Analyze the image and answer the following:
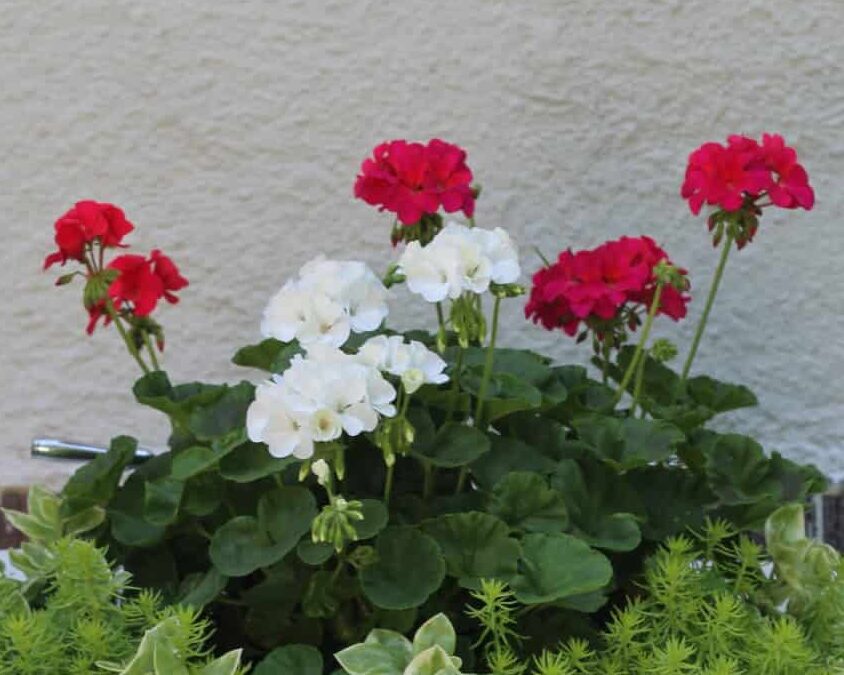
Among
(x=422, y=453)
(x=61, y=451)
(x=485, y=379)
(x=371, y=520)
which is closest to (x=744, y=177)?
(x=485, y=379)

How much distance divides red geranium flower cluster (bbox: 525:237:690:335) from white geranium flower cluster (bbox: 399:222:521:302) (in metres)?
0.28

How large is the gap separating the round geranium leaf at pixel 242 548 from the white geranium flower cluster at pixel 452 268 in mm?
292

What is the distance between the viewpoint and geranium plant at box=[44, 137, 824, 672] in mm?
1187

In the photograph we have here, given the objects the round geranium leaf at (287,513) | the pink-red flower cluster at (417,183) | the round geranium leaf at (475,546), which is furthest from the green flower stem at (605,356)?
the round geranium leaf at (287,513)

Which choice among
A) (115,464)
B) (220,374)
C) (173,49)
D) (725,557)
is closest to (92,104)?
(173,49)

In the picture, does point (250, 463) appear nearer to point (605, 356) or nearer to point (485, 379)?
point (485, 379)

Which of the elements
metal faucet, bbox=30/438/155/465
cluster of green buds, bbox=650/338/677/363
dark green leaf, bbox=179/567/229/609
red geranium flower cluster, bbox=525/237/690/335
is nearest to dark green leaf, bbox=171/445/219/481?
dark green leaf, bbox=179/567/229/609

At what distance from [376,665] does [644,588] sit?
0.32 m

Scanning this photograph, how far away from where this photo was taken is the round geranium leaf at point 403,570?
1.19 m

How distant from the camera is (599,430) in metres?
1.40

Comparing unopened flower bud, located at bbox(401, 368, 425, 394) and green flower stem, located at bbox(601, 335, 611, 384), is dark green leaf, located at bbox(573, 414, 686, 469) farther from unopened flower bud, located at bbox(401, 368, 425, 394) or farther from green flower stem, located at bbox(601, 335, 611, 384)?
unopened flower bud, located at bbox(401, 368, 425, 394)

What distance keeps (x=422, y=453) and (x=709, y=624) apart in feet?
1.11

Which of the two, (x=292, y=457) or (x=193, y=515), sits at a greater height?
(x=292, y=457)

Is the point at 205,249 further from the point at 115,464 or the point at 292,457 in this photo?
the point at 292,457
